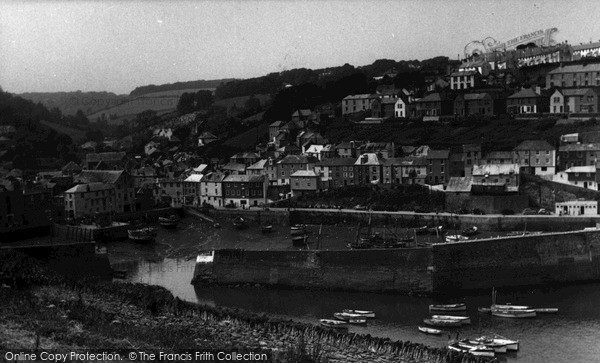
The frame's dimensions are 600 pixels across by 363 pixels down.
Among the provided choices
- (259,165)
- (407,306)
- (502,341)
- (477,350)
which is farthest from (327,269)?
(259,165)

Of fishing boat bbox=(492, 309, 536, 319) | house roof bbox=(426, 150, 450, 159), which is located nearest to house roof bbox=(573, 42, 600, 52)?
house roof bbox=(426, 150, 450, 159)

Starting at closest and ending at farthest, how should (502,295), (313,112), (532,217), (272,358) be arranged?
(272,358) < (502,295) < (532,217) < (313,112)

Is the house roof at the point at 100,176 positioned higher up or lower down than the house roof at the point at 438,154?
lower down

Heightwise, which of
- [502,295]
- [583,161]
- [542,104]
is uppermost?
[542,104]

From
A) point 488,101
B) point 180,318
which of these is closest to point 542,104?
point 488,101

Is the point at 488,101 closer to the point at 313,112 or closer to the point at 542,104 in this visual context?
the point at 542,104

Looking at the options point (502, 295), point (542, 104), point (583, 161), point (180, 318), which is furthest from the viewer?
point (542, 104)

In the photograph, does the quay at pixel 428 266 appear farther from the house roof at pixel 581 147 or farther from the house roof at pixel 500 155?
the house roof at pixel 500 155

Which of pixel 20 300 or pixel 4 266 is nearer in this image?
pixel 20 300

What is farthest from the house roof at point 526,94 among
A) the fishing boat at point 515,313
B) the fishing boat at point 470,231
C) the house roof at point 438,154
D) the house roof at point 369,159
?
the fishing boat at point 515,313
